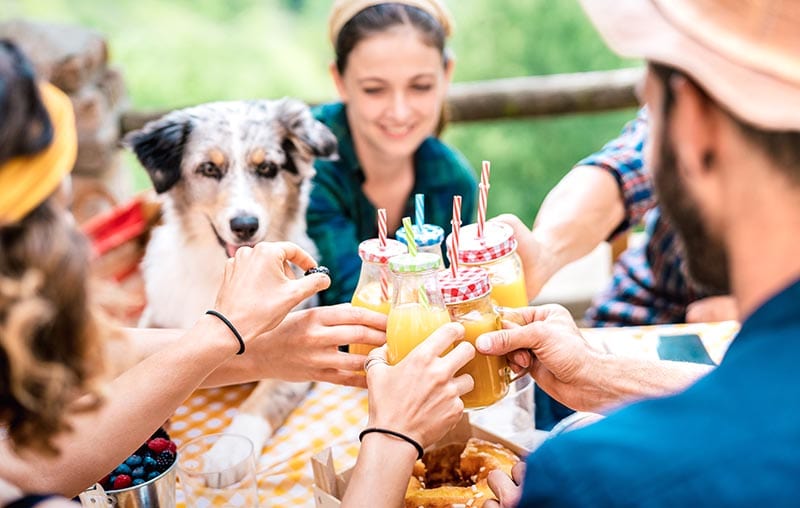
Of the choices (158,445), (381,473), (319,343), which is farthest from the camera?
(319,343)

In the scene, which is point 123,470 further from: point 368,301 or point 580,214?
point 580,214

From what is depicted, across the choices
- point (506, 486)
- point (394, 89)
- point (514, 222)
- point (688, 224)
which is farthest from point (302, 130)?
point (688, 224)

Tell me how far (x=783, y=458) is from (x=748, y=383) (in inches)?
3.3

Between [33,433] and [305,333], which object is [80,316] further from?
[305,333]

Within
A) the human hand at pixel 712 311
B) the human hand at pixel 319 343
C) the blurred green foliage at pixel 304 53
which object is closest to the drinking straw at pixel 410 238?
the human hand at pixel 319 343

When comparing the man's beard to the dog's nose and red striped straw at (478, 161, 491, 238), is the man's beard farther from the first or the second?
the dog's nose

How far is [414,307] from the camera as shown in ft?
4.41

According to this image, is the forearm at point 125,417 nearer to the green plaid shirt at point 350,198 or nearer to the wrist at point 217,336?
the wrist at point 217,336

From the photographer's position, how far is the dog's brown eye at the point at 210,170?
1.90 metres

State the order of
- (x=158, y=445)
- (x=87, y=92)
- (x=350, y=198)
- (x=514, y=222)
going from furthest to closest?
(x=87, y=92) < (x=350, y=198) < (x=514, y=222) < (x=158, y=445)

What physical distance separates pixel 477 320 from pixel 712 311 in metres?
1.23

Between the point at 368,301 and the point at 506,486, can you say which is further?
the point at 368,301

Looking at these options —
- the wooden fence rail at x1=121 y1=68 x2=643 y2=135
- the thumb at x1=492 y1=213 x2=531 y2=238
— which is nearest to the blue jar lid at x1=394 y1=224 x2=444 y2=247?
the thumb at x1=492 y1=213 x2=531 y2=238

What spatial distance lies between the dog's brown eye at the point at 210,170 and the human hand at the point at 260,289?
45 centimetres
